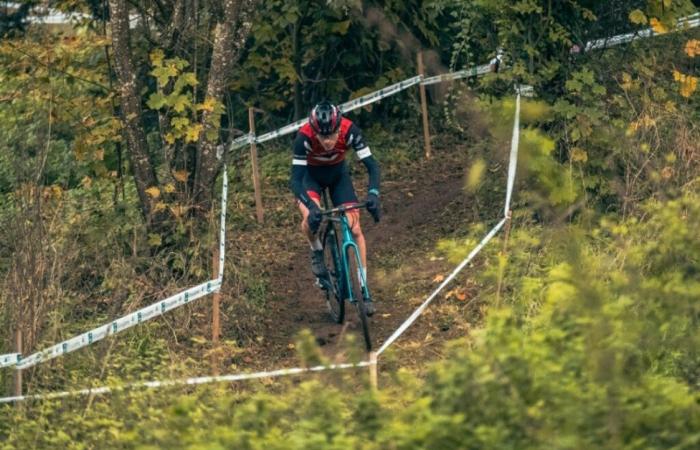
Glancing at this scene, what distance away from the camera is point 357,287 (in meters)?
10.3

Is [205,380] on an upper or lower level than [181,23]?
lower

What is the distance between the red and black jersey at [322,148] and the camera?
10812mm

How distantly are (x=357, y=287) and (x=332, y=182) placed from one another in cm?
124

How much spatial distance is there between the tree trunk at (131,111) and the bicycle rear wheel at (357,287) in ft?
7.03

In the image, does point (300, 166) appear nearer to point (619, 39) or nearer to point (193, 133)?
point (193, 133)

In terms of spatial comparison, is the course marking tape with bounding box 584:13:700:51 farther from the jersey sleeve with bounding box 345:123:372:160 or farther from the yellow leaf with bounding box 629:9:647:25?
the jersey sleeve with bounding box 345:123:372:160

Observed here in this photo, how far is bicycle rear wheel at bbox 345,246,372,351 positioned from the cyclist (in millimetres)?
84

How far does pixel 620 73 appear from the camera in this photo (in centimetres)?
1341

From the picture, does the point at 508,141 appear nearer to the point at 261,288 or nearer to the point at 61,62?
the point at 261,288

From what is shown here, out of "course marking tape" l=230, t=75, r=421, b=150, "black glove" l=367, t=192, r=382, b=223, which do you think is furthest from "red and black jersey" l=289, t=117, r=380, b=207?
"course marking tape" l=230, t=75, r=421, b=150

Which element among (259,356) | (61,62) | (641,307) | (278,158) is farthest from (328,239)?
(278,158)

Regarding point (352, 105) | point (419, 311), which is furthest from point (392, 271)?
point (352, 105)

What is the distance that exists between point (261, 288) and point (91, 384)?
3830 mm

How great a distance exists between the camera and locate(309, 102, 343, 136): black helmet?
34.2ft
